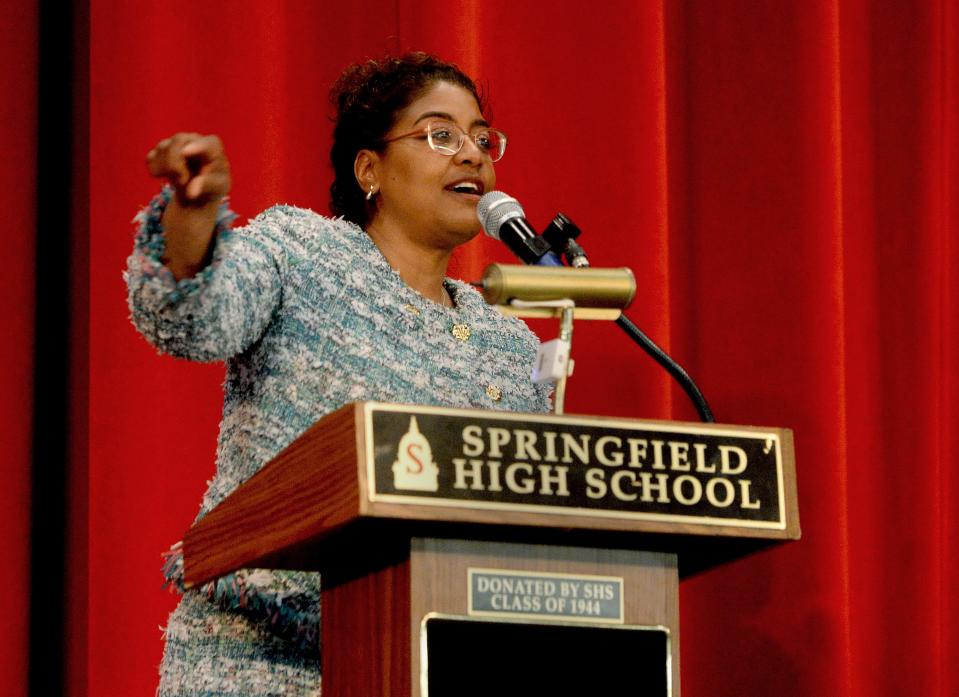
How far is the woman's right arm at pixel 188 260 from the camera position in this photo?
1001mm

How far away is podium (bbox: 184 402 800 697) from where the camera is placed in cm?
89

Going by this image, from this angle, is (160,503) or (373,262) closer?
(373,262)

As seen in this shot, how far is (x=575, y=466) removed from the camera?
3.08 ft

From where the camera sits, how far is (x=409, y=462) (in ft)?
2.89

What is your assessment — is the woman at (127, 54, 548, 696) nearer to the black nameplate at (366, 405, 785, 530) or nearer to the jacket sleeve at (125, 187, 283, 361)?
the jacket sleeve at (125, 187, 283, 361)

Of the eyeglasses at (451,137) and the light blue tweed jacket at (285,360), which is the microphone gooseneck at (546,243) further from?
the eyeglasses at (451,137)

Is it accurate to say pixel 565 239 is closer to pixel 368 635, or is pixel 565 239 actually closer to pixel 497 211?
pixel 497 211

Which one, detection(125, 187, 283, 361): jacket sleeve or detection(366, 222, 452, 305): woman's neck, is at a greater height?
detection(366, 222, 452, 305): woman's neck
